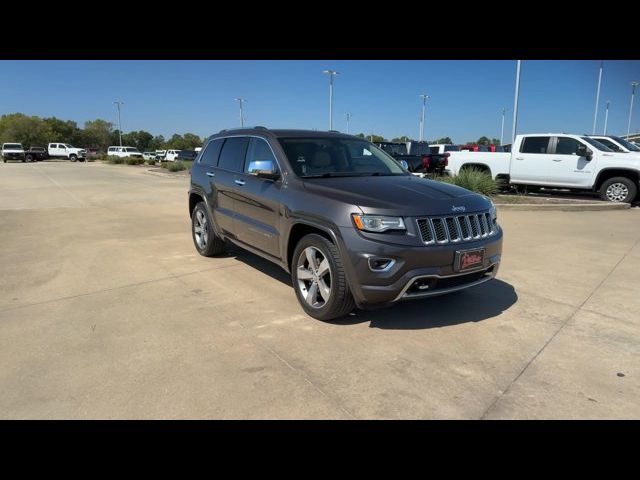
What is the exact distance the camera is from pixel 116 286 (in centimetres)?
506

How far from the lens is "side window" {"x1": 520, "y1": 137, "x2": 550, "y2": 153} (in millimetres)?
12820

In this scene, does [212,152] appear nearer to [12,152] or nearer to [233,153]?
[233,153]

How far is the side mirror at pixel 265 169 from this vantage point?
174 inches

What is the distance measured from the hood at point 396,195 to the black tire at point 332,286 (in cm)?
41

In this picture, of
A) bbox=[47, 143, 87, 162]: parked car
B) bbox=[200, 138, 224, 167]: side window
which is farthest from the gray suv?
bbox=[47, 143, 87, 162]: parked car

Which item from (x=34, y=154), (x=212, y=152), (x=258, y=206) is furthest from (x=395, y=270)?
(x=34, y=154)

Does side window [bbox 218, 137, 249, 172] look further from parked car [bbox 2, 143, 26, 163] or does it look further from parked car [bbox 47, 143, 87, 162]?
parked car [bbox 47, 143, 87, 162]

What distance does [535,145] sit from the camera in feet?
42.5

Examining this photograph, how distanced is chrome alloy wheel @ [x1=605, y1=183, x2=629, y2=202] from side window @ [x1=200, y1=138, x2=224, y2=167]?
36.2 feet

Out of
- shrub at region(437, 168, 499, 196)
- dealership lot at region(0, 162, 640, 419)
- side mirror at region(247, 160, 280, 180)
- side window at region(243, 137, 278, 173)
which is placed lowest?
dealership lot at region(0, 162, 640, 419)
